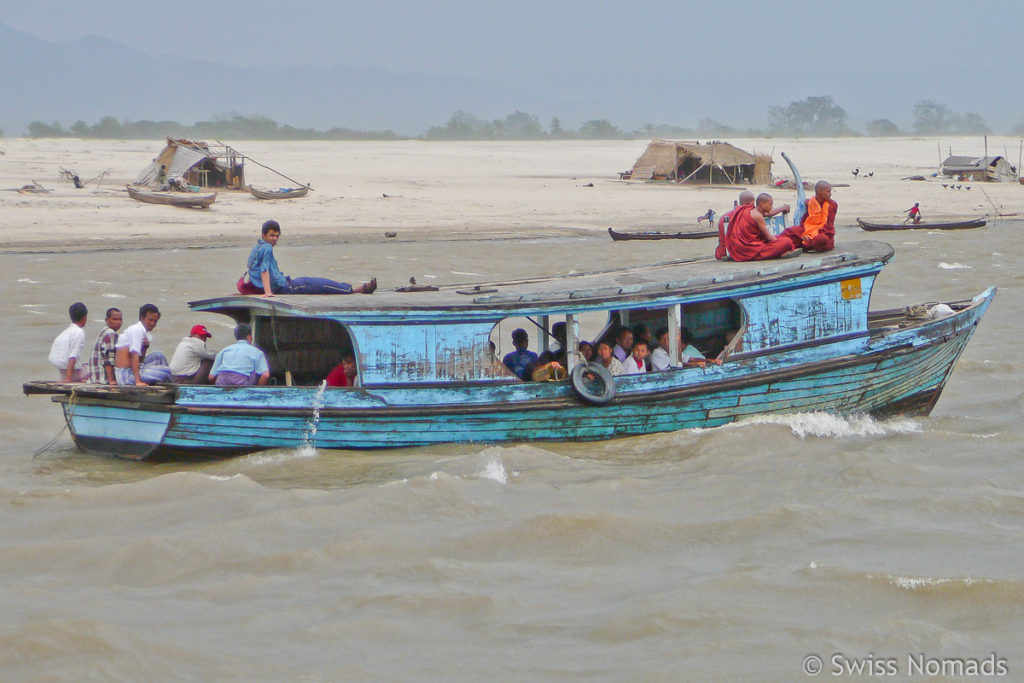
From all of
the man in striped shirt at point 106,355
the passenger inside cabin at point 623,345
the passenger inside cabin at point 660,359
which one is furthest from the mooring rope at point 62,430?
the passenger inside cabin at point 660,359

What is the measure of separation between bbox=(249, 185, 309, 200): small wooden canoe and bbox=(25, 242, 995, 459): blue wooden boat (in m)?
22.4

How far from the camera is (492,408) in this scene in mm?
10180

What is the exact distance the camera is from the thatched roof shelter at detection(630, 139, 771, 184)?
39469 millimetres

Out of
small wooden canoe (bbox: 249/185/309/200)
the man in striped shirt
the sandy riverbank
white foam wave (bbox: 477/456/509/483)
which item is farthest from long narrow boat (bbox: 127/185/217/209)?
white foam wave (bbox: 477/456/509/483)

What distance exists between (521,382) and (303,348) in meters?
2.44

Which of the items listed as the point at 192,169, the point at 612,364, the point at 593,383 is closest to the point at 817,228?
the point at 612,364

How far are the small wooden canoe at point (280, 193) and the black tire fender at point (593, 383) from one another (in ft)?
79.0

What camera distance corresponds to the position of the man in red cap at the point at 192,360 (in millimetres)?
10484

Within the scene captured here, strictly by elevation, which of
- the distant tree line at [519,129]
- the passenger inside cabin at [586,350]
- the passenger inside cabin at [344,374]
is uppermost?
the distant tree line at [519,129]

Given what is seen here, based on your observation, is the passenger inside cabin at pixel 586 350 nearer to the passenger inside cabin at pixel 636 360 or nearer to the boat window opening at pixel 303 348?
the passenger inside cabin at pixel 636 360

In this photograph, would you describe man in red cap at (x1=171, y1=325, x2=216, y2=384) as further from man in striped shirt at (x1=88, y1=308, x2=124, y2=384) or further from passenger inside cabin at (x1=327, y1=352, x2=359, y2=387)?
passenger inside cabin at (x1=327, y1=352, x2=359, y2=387)

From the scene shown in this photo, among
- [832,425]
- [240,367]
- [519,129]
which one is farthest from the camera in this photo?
[519,129]

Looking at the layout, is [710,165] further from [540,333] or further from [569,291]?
[569,291]

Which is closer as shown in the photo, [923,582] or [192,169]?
[923,582]
